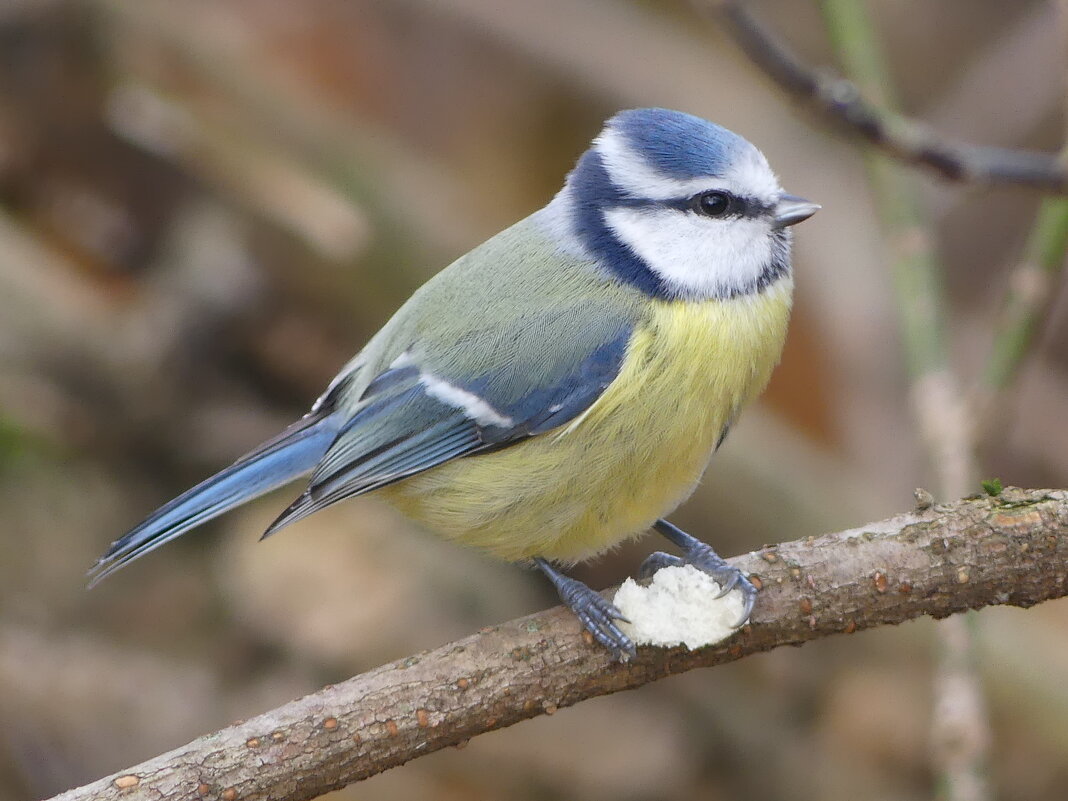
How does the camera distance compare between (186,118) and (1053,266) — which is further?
(186,118)

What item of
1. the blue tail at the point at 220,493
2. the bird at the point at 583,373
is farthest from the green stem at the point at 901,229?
→ the blue tail at the point at 220,493

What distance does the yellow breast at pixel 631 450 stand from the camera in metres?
1.67

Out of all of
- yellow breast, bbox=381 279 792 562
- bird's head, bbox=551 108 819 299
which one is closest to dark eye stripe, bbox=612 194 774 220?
bird's head, bbox=551 108 819 299

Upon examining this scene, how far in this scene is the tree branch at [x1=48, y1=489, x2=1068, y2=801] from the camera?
54.1 inches

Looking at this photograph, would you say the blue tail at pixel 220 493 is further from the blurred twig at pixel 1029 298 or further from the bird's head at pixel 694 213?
the blurred twig at pixel 1029 298

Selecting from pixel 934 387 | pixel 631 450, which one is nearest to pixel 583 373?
pixel 631 450

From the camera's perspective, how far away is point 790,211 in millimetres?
1770

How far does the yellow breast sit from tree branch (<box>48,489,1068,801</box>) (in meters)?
0.20

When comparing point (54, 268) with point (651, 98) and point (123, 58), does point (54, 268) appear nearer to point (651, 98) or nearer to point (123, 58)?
point (123, 58)

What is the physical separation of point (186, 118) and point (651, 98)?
1.41 metres

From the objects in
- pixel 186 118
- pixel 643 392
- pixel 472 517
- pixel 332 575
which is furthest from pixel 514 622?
pixel 186 118

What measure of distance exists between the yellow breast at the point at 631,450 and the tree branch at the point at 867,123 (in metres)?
0.38

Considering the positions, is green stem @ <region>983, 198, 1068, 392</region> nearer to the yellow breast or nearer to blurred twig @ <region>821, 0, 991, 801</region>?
blurred twig @ <region>821, 0, 991, 801</region>

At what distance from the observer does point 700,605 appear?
1.49 meters
